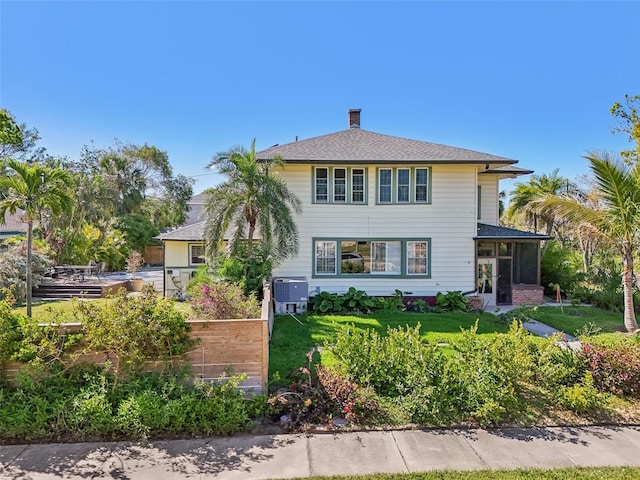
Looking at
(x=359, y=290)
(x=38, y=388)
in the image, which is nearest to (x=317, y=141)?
(x=359, y=290)

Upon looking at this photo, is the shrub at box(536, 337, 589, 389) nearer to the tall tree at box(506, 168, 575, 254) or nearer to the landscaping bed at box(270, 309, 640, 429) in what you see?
the landscaping bed at box(270, 309, 640, 429)

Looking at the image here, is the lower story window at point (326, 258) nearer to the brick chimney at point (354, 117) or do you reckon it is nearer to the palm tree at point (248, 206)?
the palm tree at point (248, 206)

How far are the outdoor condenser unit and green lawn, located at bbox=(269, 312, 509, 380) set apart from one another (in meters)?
0.44

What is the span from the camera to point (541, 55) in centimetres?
1366

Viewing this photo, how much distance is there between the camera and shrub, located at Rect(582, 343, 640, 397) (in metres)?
5.98

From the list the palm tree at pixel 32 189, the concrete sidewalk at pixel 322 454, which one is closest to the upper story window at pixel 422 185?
the concrete sidewalk at pixel 322 454

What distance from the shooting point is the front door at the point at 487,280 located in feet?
48.5

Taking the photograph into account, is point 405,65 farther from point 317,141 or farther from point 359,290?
point 359,290

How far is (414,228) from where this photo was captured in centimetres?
1409

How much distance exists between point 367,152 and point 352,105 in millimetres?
5523

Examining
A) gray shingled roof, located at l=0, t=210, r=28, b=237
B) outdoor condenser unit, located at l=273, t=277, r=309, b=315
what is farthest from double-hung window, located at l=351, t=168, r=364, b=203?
gray shingled roof, located at l=0, t=210, r=28, b=237

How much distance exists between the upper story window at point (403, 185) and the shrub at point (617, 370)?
8612 millimetres

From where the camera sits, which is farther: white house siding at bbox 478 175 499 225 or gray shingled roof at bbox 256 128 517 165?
white house siding at bbox 478 175 499 225

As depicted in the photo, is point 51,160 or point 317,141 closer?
point 317,141
